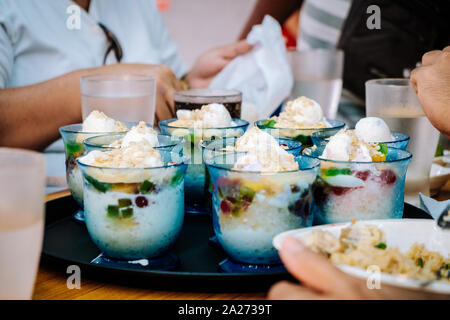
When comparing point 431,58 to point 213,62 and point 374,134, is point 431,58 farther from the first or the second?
point 213,62

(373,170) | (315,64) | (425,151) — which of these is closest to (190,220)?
(373,170)

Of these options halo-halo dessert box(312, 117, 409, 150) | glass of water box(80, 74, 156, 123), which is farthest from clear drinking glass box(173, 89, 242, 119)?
halo-halo dessert box(312, 117, 409, 150)

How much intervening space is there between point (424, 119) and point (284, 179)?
73cm

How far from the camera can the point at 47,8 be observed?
2479 millimetres

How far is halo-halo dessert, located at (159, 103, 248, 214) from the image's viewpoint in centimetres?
146

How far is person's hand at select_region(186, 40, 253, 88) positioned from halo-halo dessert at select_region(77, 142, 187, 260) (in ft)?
4.63

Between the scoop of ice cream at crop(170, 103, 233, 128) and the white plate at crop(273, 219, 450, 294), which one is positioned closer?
the white plate at crop(273, 219, 450, 294)

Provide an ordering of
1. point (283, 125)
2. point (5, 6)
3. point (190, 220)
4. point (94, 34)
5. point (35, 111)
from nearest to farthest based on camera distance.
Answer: point (190, 220) → point (283, 125) → point (35, 111) → point (5, 6) → point (94, 34)

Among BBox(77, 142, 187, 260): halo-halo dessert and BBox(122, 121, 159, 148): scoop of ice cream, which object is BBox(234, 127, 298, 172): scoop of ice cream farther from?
BBox(122, 121, 159, 148): scoop of ice cream

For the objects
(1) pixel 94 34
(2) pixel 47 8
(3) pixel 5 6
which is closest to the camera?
(3) pixel 5 6

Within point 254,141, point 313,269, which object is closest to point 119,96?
point 254,141

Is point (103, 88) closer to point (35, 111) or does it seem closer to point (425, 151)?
point (35, 111)

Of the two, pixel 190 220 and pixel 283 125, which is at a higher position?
pixel 283 125

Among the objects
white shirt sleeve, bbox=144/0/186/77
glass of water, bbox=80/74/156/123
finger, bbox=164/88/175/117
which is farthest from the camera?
white shirt sleeve, bbox=144/0/186/77
